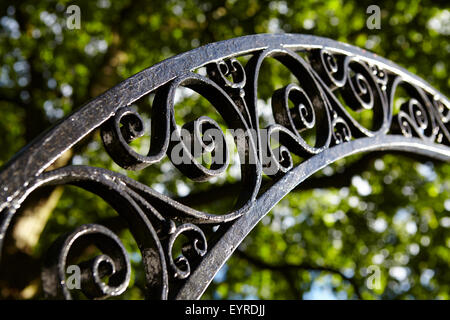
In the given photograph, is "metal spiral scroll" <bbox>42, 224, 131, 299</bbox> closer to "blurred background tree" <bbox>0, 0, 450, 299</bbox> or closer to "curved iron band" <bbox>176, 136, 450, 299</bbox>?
"curved iron band" <bbox>176, 136, 450, 299</bbox>

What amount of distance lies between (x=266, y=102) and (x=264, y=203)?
6137 millimetres

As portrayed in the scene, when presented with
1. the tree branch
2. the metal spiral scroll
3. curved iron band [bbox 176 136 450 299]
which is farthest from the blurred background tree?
the metal spiral scroll

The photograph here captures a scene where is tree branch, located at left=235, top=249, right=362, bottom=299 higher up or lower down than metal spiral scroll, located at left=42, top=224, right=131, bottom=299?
higher up

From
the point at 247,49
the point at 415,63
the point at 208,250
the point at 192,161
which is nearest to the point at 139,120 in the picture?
the point at 192,161

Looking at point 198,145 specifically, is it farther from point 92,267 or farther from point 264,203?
point 92,267

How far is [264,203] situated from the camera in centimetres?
152

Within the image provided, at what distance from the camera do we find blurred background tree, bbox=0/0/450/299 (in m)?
7.26

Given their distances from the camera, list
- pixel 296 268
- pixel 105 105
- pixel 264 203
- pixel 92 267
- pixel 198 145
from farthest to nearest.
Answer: pixel 296 268
pixel 264 203
pixel 198 145
pixel 105 105
pixel 92 267

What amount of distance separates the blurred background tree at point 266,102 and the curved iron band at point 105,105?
5032mm

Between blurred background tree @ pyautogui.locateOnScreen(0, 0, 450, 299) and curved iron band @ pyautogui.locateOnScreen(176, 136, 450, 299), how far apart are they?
15.3 feet

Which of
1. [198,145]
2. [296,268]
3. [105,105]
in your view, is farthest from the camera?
[296,268]

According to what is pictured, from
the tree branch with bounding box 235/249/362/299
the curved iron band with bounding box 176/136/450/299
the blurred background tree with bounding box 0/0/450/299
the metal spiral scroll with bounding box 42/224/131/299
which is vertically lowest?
the metal spiral scroll with bounding box 42/224/131/299

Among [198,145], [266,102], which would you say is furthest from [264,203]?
[266,102]

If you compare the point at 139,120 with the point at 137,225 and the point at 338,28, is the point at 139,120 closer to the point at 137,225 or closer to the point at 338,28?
the point at 137,225
